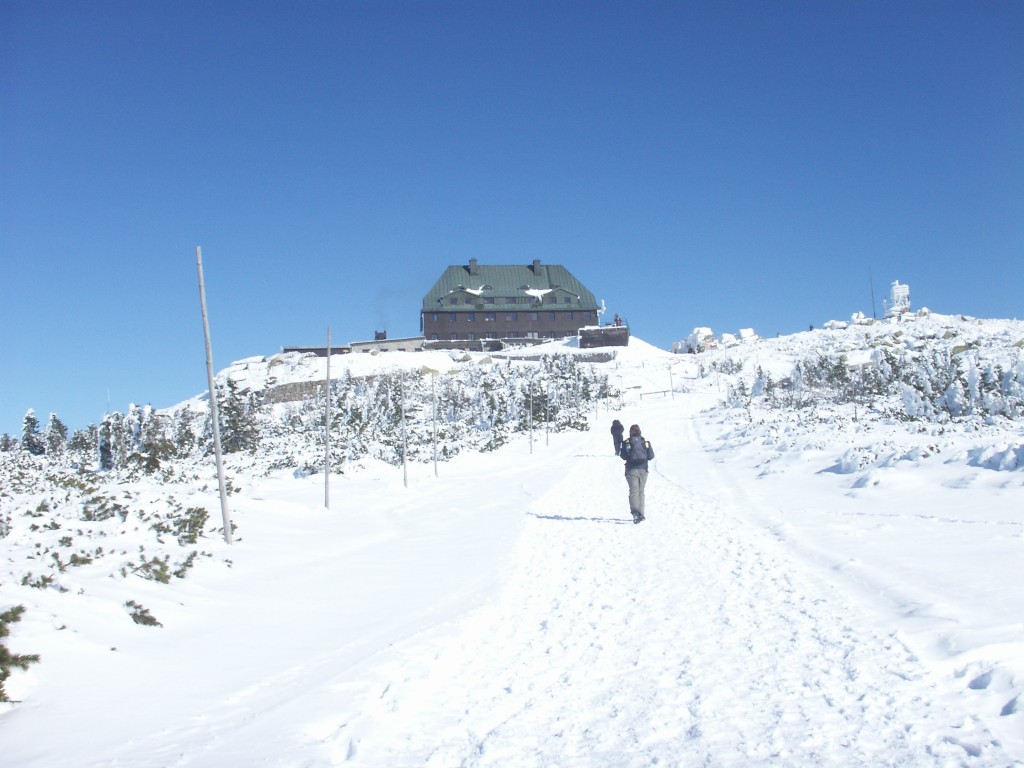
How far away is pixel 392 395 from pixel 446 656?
48389 mm

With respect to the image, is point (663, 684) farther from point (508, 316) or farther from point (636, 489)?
point (508, 316)

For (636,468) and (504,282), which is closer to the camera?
(636,468)

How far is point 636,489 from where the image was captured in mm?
12844

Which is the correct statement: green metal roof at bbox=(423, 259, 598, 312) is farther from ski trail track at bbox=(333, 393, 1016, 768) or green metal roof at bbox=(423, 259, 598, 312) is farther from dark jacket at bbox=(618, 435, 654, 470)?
ski trail track at bbox=(333, 393, 1016, 768)

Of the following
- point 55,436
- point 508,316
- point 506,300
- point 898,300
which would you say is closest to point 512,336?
point 508,316

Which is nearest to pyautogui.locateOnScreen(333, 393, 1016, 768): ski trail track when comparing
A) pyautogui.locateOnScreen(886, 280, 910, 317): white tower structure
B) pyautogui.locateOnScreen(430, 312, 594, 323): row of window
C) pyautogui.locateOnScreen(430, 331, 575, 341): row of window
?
pyautogui.locateOnScreen(430, 331, 575, 341): row of window

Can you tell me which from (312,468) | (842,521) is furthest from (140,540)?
(312,468)

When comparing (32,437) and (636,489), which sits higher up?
(32,437)

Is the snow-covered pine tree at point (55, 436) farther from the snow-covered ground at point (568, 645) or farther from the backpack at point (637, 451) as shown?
the backpack at point (637, 451)

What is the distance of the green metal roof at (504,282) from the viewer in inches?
A: 3349

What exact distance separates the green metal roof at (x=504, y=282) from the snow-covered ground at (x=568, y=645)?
240ft

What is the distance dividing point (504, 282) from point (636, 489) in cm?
7568

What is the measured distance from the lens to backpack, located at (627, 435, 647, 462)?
1320 cm

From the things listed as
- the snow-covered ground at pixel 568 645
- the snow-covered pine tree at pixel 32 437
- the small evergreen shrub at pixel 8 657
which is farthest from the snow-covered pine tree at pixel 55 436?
the small evergreen shrub at pixel 8 657
